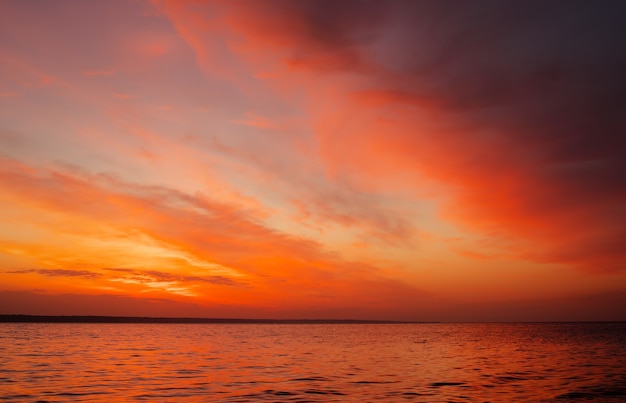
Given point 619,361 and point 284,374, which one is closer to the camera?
point 284,374

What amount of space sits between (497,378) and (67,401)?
32896 millimetres

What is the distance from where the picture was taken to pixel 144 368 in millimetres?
46188

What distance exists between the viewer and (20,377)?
125 feet

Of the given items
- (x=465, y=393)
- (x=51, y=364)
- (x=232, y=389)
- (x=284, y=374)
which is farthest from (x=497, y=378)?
(x=51, y=364)

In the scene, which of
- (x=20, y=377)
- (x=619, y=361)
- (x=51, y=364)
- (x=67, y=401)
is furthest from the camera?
(x=619, y=361)

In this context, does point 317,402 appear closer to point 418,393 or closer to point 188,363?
point 418,393

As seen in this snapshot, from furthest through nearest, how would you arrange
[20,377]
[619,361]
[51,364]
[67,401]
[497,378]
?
1. [619,361]
2. [51,364]
3. [497,378]
4. [20,377]
5. [67,401]

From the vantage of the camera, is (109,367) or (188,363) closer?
(109,367)

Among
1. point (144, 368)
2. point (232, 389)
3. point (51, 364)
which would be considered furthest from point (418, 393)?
point (51, 364)

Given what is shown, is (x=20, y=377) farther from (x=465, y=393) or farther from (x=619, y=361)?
(x=619, y=361)

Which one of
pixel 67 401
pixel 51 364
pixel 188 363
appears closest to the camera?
pixel 67 401

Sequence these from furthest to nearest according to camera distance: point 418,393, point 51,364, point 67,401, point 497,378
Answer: point 51,364 < point 497,378 < point 418,393 < point 67,401

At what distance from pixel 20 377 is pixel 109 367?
9421mm

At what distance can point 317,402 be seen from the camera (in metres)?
29.1
